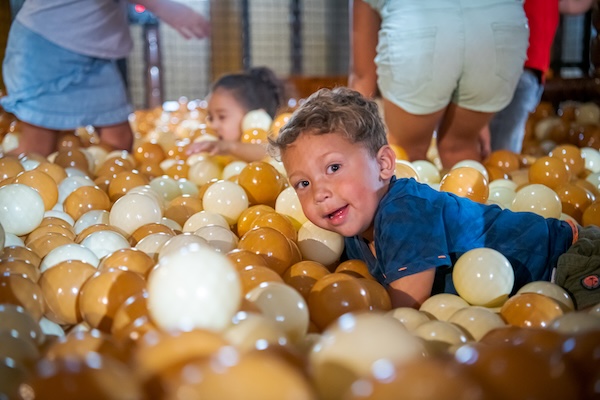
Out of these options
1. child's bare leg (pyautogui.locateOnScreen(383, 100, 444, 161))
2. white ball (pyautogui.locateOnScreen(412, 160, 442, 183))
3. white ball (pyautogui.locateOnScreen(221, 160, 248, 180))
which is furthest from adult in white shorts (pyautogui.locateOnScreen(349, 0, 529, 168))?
white ball (pyautogui.locateOnScreen(221, 160, 248, 180))

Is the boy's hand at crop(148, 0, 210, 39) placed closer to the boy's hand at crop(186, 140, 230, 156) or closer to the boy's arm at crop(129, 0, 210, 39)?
the boy's arm at crop(129, 0, 210, 39)

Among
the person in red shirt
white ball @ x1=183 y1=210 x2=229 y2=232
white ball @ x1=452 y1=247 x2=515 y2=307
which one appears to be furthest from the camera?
the person in red shirt

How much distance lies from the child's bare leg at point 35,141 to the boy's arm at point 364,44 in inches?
42.5

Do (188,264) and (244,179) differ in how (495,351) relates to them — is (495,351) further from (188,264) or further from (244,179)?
(244,179)

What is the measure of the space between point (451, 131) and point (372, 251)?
2.83ft

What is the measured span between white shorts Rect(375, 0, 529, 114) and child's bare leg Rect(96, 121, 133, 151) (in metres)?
1.07

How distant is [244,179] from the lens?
1727 mm

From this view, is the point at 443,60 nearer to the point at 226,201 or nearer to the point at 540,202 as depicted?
the point at 540,202

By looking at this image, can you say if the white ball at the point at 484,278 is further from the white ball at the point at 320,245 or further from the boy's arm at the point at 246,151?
the boy's arm at the point at 246,151

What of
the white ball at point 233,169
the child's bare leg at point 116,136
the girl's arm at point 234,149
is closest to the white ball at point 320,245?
the white ball at point 233,169

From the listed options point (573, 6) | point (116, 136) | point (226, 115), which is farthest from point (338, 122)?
point (573, 6)

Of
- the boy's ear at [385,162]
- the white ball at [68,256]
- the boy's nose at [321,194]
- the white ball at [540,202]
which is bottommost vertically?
the white ball at [540,202]

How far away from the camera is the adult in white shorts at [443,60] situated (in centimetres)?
184

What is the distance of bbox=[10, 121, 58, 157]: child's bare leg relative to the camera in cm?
241
